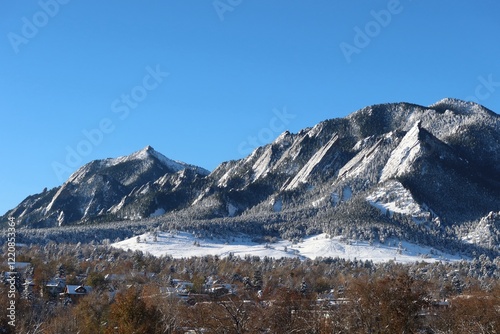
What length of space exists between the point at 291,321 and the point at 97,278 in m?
73.2

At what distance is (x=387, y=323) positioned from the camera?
69.0 m

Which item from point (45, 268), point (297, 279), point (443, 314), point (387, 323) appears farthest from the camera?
point (297, 279)

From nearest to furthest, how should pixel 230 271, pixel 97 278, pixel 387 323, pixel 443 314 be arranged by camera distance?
pixel 387 323, pixel 443 314, pixel 97 278, pixel 230 271

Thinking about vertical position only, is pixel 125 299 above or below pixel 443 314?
above

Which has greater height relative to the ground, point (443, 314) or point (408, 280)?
point (408, 280)

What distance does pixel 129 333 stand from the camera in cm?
6756

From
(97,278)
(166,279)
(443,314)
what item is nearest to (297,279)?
(166,279)

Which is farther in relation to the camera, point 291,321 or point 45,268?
point 45,268

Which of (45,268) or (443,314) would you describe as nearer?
(443,314)

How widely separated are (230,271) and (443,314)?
108160 mm

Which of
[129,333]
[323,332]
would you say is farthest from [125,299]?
[323,332]

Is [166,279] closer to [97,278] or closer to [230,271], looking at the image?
[97,278]

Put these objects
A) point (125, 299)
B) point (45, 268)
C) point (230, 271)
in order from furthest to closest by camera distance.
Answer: point (230, 271) → point (45, 268) → point (125, 299)

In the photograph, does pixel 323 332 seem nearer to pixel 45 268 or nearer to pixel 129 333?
pixel 129 333
